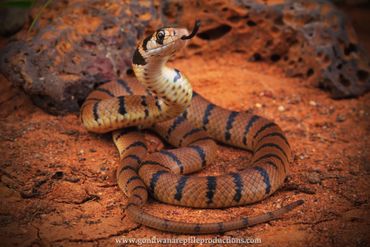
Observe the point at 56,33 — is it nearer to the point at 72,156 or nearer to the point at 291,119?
the point at 72,156

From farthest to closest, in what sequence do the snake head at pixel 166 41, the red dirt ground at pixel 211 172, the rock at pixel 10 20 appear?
1. the rock at pixel 10 20
2. the snake head at pixel 166 41
3. the red dirt ground at pixel 211 172

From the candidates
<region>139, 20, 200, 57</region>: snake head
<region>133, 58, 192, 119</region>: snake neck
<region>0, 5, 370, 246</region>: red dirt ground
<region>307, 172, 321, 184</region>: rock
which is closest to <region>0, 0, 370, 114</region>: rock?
<region>0, 5, 370, 246</region>: red dirt ground

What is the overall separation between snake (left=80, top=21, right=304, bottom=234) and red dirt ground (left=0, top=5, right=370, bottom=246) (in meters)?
0.13

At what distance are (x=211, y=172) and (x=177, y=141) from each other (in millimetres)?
862

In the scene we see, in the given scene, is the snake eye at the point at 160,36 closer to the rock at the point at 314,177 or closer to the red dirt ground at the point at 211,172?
the red dirt ground at the point at 211,172

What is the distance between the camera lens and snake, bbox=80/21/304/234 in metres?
4.80

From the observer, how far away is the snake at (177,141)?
4.80 m

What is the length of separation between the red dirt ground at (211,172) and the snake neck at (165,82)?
1.11 m

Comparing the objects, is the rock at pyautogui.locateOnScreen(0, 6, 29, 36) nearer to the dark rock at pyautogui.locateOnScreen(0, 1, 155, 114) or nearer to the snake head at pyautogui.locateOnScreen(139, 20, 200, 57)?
the dark rock at pyautogui.locateOnScreen(0, 1, 155, 114)

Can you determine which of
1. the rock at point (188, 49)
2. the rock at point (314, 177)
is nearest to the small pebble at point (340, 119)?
the rock at point (188, 49)

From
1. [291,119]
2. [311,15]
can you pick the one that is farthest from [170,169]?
[311,15]

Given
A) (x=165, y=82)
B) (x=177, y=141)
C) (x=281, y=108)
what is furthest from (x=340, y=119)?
(x=165, y=82)

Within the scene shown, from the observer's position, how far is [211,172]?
5.88 meters

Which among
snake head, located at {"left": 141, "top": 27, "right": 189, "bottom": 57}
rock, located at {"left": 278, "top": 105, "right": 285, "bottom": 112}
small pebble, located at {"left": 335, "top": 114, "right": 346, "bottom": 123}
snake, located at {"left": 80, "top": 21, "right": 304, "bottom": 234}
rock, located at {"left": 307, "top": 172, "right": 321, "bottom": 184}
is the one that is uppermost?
snake head, located at {"left": 141, "top": 27, "right": 189, "bottom": 57}
